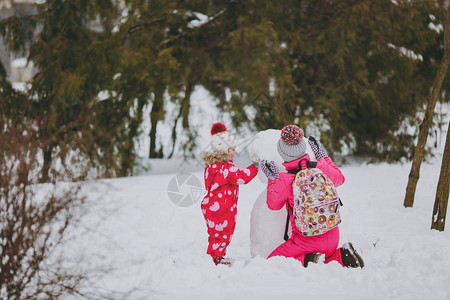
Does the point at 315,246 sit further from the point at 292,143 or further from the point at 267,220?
the point at 292,143

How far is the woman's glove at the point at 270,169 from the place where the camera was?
3844 millimetres

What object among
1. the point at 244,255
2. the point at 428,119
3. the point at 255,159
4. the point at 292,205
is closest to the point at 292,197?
the point at 292,205

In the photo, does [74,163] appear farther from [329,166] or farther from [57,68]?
[57,68]

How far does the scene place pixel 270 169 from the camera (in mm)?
3873

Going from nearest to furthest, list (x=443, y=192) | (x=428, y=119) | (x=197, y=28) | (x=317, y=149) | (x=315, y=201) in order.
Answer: (x=315, y=201) < (x=317, y=149) < (x=443, y=192) < (x=428, y=119) < (x=197, y=28)

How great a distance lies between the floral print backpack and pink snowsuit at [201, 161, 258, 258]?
51cm

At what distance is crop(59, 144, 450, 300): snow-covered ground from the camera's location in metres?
3.40

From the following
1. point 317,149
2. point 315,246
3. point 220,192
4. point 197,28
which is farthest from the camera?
point 197,28

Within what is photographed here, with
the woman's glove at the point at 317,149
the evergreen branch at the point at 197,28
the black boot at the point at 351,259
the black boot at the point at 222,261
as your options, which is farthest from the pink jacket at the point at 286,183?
the evergreen branch at the point at 197,28

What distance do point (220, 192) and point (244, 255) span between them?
791 mm

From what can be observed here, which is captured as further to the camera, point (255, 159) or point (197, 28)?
point (197, 28)

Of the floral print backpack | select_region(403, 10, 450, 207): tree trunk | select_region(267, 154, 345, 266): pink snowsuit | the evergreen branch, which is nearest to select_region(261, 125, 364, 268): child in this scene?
select_region(267, 154, 345, 266): pink snowsuit

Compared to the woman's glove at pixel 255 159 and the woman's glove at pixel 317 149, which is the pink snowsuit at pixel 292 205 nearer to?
the woman's glove at pixel 317 149

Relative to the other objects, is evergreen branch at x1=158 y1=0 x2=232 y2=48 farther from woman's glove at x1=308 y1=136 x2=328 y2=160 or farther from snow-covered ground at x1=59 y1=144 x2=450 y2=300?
woman's glove at x1=308 y1=136 x2=328 y2=160
